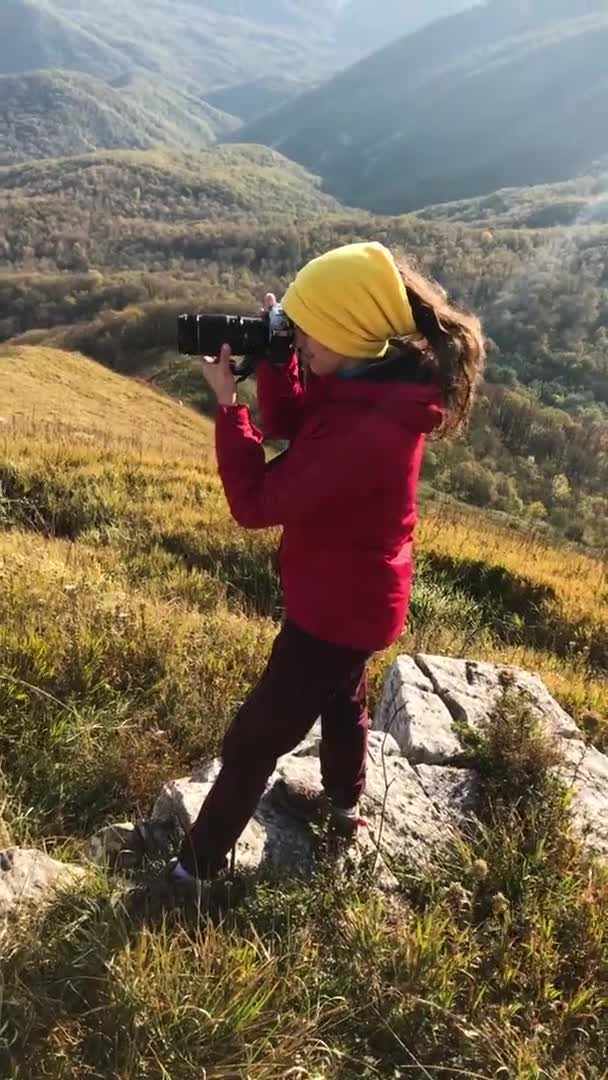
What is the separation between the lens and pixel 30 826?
2459mm

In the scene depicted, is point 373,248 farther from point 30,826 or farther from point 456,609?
point 456,609

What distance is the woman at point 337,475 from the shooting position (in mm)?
2049

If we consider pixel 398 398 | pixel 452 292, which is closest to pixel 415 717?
pixel 398 398

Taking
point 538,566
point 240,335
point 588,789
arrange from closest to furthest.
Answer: point 240,335 < point 588,789 < point 538,566

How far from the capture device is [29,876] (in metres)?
2.14

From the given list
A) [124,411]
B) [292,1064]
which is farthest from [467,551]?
[124,411]

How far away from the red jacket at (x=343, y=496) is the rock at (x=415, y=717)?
86 cm

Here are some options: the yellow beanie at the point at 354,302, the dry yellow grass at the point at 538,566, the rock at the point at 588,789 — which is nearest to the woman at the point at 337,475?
the yellow beanie at the point at 354,302

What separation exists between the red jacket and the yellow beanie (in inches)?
4.5

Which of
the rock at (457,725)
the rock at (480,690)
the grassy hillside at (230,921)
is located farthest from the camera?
the rock at (480,690)

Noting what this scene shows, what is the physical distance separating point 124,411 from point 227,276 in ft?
348

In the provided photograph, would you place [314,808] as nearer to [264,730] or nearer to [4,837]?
[264,730]

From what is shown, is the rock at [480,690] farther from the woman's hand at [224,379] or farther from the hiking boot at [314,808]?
the woman's hand at [224,379]

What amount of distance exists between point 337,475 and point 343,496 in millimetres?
61
